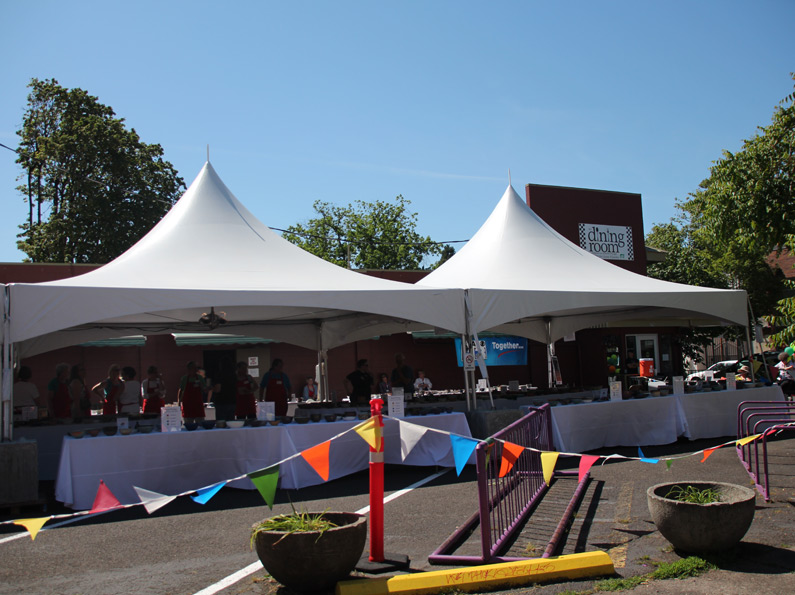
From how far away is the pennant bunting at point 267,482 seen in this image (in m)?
4.38

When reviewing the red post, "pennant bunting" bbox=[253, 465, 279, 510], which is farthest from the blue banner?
"pennant bunting" bbox=[253, 465, 279, 510]

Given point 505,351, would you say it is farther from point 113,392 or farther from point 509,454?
point 509,454

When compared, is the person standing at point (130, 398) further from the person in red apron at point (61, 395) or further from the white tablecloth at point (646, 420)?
the white tablecloth at point (646, 420)

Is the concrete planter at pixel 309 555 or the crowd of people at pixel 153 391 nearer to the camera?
the concrete planter at pixel 309 555

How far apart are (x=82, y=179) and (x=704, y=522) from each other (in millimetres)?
30270

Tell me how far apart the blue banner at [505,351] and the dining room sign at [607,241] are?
361 cm

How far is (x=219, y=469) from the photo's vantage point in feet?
26.7

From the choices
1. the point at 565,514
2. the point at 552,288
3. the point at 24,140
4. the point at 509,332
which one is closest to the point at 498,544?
the point at 565,514

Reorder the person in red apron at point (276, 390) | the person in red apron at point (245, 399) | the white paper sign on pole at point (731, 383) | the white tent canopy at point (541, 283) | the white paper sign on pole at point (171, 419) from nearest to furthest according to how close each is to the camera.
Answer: the white paper sign on pole at point (171, 419) → the white tent canopy at point (541, 283) → the person in red apron at point (245, 399) → the person in red apron at point (276, 390) → the white paper sign on pole at point (731, 383)

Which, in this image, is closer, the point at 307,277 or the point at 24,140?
the point at 307,277

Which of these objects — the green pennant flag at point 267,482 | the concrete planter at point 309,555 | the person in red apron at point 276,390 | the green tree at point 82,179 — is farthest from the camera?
the green tree at point 82,179

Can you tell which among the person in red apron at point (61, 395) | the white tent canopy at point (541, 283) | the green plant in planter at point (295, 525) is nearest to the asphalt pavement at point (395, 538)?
the green plant in planter at point (295, 525)

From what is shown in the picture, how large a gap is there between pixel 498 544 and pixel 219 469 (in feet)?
14.0

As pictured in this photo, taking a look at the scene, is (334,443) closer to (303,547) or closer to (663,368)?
(303,547)
